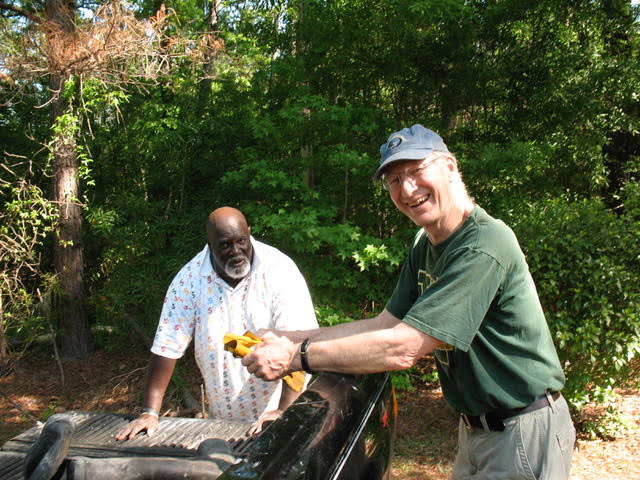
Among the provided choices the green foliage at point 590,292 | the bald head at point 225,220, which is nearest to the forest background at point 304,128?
the green foliage at point 590,292

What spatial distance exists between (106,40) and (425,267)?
20.8 ft

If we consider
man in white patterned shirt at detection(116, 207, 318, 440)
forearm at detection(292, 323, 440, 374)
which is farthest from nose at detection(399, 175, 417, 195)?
man in white patterned shirt at detection(116, 207, 318, 440)

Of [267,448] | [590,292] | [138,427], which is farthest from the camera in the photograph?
[590,292]

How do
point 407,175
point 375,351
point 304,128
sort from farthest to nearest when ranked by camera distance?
point 304,128 < point 407,175 < point 375,351

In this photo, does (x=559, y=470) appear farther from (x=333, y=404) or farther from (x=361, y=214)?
(x=361, y=214)

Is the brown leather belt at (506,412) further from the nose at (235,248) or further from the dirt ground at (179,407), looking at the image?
the dirt ground at (179,407)

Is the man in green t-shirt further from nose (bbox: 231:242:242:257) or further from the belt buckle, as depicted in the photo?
nose (bbox: 231:242:242:257)

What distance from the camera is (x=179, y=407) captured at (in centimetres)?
688

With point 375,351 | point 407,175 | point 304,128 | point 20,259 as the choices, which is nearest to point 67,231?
point 20,259

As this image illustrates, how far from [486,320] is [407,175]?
628 millimetres

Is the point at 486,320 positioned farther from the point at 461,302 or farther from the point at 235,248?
the point at 235,248

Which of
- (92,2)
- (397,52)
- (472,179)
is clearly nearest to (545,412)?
(472,179)

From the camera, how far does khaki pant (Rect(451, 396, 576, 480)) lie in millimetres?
1961

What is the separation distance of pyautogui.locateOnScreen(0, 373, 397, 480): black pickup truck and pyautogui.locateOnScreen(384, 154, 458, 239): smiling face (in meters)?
0.77
